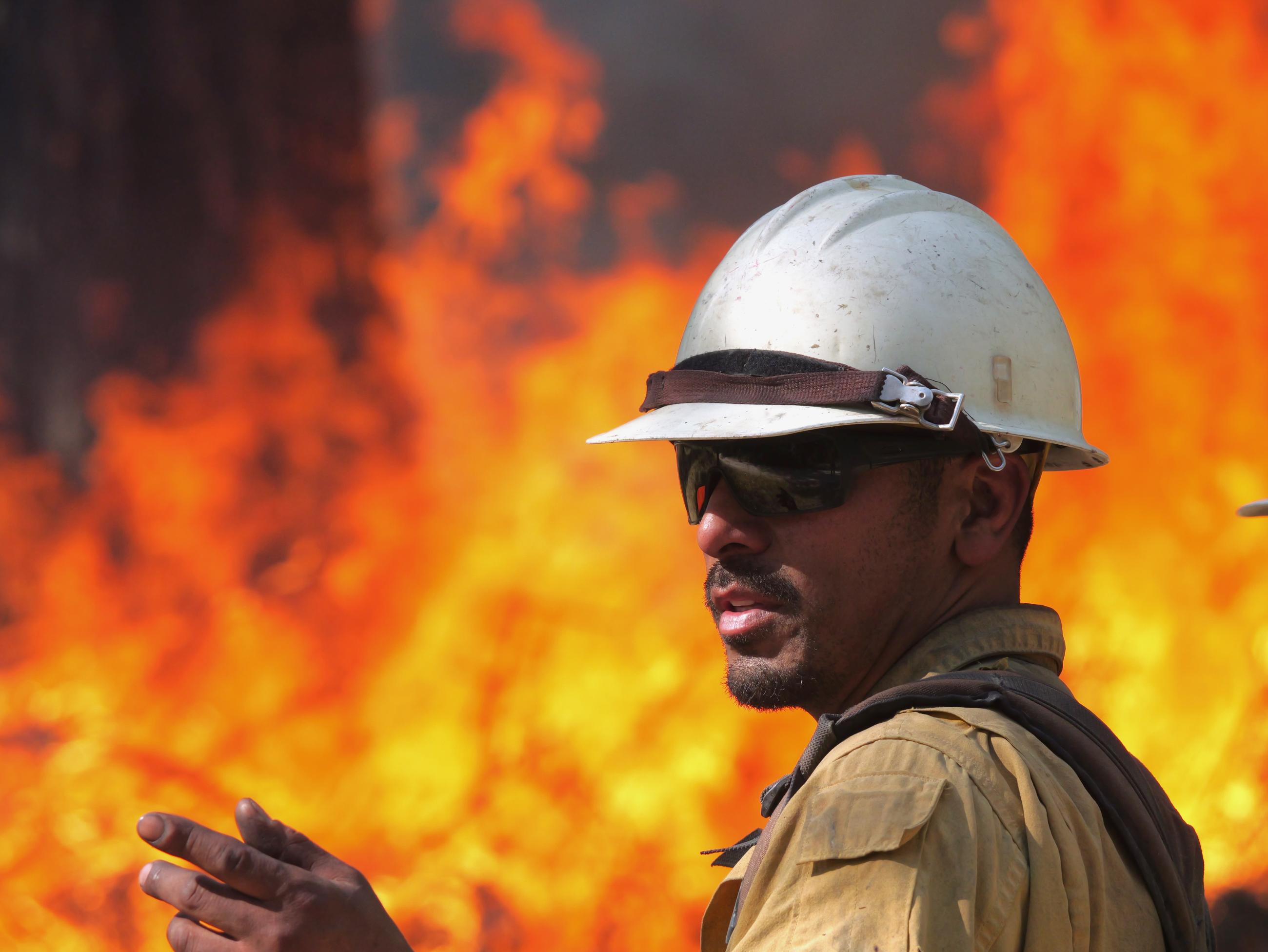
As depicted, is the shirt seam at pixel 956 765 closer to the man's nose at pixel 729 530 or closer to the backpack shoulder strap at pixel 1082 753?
the backpack shoulder strap at pixel 1082 753

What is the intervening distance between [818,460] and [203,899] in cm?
108

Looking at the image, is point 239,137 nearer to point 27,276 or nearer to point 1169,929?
point 27,276

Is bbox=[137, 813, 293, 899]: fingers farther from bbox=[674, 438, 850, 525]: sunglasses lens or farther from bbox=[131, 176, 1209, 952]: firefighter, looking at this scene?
bbox=[674, 438, 850, 525]: sunglasses lens

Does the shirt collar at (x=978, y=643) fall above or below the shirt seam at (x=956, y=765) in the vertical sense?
above

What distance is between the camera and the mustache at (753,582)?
1775 mm

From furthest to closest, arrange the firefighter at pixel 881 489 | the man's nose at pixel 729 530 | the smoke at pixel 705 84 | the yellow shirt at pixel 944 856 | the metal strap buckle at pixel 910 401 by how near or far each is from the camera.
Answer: the smoke at pixel 705 84, the man's nose at pixel 729 530, the metal strap buckle at pixel 910 401, the firefighter at pixel 881 489, the yellow shirt at pixel 944 856

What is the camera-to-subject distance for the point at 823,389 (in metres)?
1.76

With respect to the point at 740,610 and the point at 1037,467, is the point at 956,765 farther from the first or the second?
the point at 1037,467

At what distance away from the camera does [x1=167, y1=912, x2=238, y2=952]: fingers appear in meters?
1.53

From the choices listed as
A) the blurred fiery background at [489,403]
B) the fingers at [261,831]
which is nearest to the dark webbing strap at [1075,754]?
the fingers at [261,831]

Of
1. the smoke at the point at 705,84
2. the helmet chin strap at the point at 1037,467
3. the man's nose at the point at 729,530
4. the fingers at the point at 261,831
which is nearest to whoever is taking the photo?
the fingers at the point at 261,831

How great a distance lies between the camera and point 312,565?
8.14 meters

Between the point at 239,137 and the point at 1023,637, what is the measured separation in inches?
321

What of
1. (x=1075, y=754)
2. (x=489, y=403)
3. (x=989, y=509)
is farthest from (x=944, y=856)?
(x=489, y=403)
